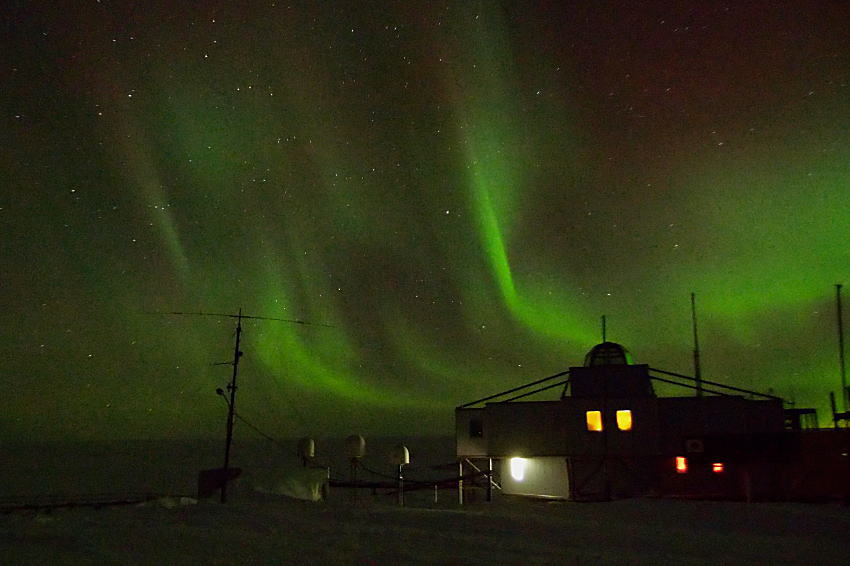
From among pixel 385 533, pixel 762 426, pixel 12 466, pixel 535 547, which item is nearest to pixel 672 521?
pixel 535 547

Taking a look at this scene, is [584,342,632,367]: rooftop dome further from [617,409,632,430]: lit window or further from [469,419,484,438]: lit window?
[469,419,484,438]: lit window

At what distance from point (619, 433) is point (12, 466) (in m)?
161

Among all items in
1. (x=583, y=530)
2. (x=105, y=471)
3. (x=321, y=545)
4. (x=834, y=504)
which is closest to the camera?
(x=321, y=545)

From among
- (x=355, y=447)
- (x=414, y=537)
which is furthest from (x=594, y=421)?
(x=414, y=537)

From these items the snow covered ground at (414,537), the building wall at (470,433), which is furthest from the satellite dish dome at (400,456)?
the snow covered ground at (414,537)

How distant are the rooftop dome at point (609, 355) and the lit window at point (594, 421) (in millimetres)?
6552

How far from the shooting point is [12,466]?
500ft

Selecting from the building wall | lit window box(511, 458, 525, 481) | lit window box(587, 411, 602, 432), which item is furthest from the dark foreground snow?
lit window box(511, 458, 525, 481)

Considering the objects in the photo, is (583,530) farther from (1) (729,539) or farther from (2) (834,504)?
(2) (834,504)

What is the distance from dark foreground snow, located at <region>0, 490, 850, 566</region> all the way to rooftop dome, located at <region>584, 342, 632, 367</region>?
18245 mm

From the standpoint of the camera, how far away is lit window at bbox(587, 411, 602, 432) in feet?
109

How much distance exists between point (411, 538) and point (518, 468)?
23463 mm

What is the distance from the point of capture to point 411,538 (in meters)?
14.8

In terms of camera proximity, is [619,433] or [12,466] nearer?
[619,433]
